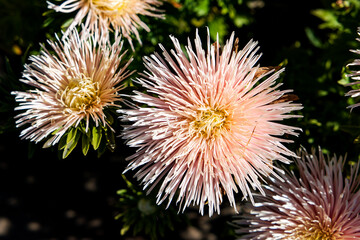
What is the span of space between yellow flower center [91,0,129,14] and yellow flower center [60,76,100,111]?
19cm

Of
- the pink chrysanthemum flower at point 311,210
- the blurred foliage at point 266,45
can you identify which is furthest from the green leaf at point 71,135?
the pink chrysanthemum flower at point 311,210

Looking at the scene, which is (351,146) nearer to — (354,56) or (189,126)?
(354,56)

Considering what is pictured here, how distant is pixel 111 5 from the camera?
0.88 meters

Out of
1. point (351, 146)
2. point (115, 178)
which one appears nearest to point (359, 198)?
point (351, 146)

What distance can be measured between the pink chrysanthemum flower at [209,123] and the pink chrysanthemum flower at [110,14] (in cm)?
20

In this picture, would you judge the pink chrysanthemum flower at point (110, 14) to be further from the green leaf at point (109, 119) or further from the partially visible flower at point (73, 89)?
the green leaf at point (109, 119)

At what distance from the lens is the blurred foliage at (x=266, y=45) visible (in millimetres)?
989

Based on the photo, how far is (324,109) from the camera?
1.15 metres

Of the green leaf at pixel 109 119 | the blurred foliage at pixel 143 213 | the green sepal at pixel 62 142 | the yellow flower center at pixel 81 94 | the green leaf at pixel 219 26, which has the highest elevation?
the green leaf at pixel 219 26

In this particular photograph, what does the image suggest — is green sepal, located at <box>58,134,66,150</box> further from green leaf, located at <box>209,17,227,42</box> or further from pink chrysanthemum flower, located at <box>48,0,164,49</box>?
green leaf, located at <box>209,17,227,42</box>

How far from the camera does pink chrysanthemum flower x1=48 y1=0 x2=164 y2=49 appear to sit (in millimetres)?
882

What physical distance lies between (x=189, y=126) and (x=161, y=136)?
0.22 feet

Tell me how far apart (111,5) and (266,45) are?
748 millimetres

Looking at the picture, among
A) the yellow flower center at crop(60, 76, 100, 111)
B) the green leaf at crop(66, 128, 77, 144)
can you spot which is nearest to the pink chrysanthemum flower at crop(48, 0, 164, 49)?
the yellow flower center at crop(60, 76, 100, 111)
